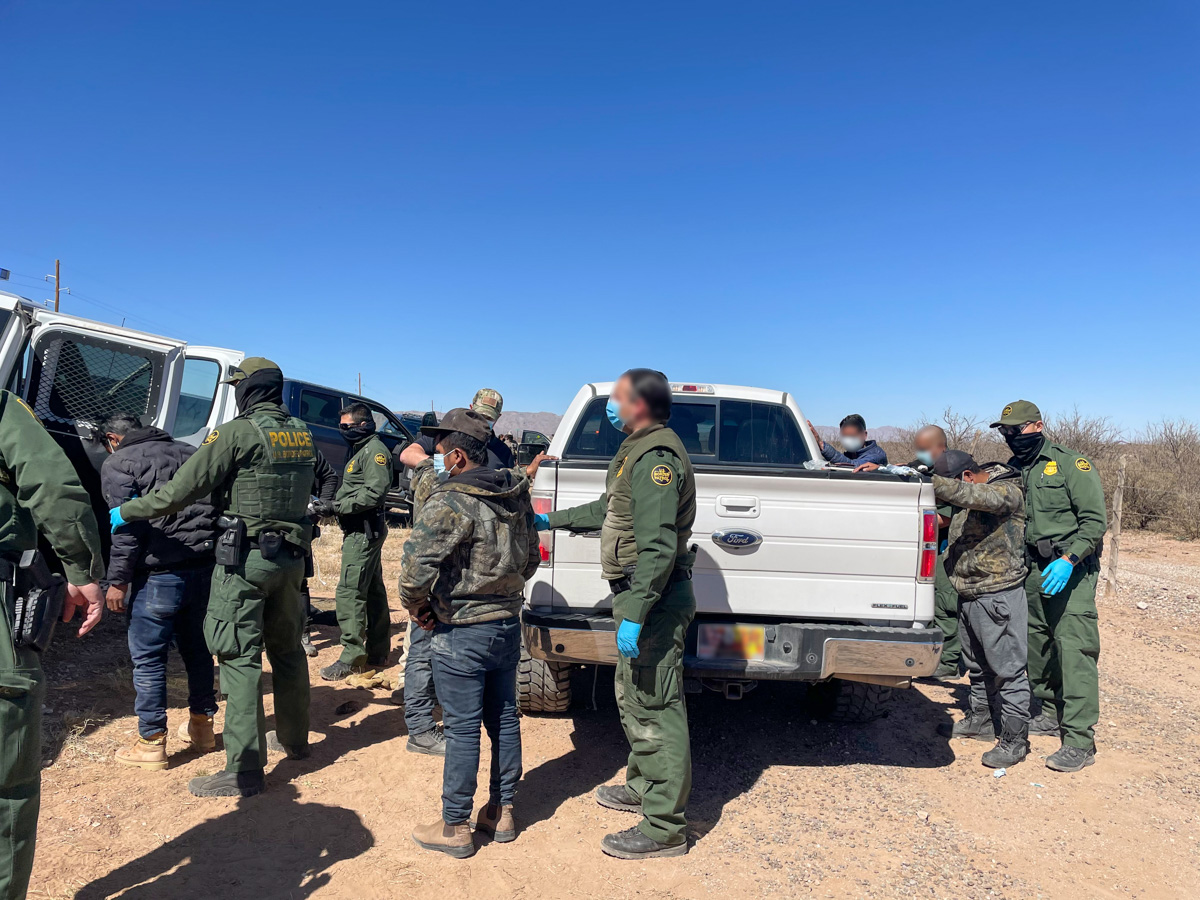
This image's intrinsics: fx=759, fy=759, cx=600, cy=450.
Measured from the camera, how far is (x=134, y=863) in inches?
122

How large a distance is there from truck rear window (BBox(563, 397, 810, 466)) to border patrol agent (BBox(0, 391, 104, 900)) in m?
3.08

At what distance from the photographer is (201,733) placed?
13.8 feet

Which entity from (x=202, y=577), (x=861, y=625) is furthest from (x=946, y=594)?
(x=202, y=577)

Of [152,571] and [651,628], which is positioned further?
[152,571]

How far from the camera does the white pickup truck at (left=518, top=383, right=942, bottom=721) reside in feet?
12.2

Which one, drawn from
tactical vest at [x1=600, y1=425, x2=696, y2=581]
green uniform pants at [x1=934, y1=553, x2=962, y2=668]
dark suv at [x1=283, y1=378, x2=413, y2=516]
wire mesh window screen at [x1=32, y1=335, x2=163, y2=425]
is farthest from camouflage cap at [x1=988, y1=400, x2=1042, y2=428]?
dark suv at [x1=283, y1=378, x2=413, y2=516]

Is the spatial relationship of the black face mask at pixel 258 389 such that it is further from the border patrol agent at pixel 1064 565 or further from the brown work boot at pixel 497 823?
the border patrol agent at pixel 1064 565

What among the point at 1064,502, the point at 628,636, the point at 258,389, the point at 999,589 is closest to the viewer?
the point at 628,636

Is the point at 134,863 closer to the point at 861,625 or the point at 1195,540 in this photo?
the point at 861,625

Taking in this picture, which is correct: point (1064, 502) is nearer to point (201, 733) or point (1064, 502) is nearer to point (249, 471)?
point (249, 471)

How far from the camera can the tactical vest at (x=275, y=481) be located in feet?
12.0

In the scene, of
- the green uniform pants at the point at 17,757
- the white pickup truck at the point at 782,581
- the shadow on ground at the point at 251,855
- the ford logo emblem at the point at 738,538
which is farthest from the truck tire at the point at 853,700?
the green uniform pants at the point at 17,757

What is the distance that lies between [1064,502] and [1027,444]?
0.41m

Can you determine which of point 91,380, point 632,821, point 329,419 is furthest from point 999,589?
point 329,419
